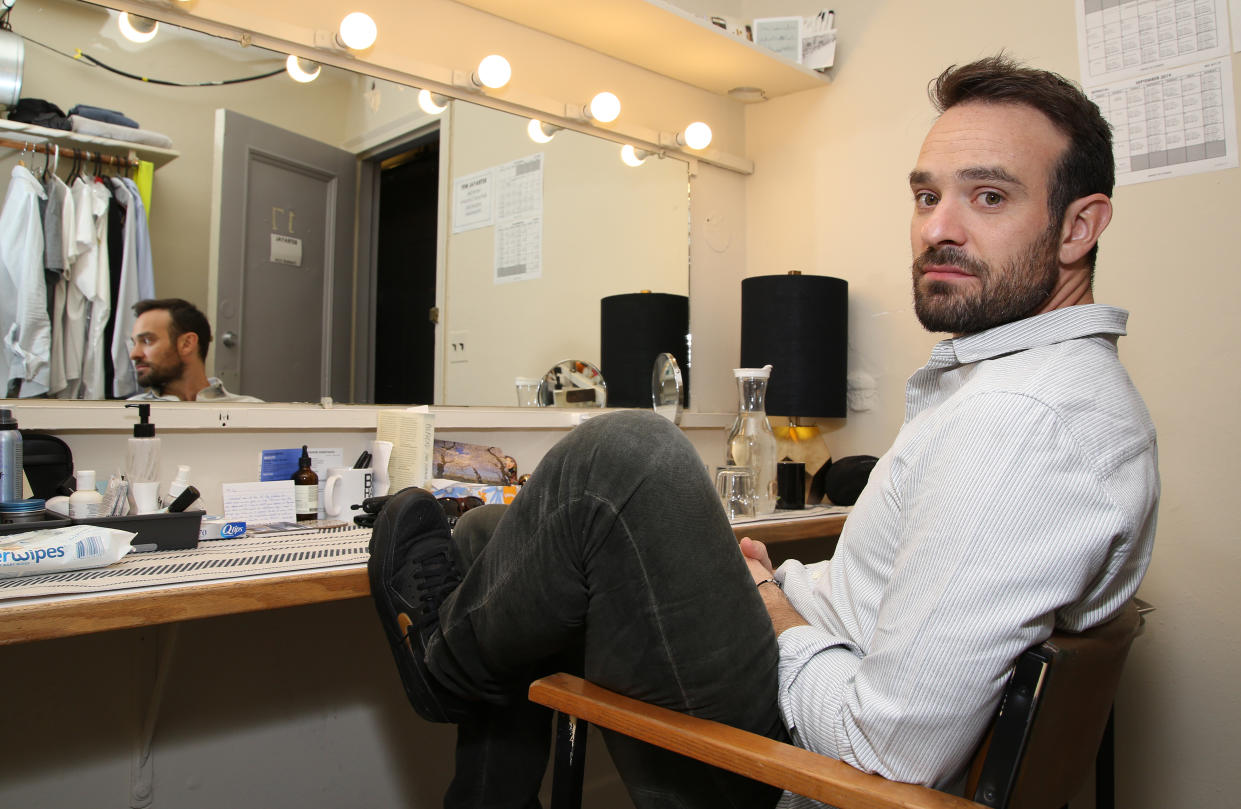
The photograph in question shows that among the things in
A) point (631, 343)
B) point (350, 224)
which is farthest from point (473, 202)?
point (631, 343)

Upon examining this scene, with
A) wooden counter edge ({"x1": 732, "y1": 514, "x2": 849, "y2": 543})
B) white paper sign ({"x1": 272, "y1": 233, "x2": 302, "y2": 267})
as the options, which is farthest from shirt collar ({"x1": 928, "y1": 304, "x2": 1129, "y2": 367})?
white paper sign ({"x1": 272, "y1": 233, "x2": 302, "y2": 267})

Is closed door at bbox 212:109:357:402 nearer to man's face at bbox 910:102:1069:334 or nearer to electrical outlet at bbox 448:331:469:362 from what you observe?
electrical outlet at bbox 448:331:469:362

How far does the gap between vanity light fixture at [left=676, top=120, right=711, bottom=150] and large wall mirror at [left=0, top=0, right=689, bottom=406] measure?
0.67 ft

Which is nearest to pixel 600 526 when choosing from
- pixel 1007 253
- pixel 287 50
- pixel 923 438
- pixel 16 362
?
pixel 923 438

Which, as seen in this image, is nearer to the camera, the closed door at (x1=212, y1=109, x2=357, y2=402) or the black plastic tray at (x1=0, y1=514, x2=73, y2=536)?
the black plastic tray at (x1=0, y1=514, x2=73, y2=536)

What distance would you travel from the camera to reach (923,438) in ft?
2.78

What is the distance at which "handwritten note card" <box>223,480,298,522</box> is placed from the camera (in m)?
1.49

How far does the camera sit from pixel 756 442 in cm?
194

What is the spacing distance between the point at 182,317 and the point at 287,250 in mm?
265

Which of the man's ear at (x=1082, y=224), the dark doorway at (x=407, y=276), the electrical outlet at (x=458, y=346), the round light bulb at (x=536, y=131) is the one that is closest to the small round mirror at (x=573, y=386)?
the electrical outlet at (x=458, y=346)

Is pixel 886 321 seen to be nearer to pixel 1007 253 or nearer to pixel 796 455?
pixel 796 455

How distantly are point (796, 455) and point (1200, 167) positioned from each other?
3.72 ft

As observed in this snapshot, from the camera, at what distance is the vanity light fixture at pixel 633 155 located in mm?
2391

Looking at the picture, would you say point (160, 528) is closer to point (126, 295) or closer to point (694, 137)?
point (126, 295)
